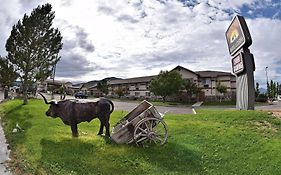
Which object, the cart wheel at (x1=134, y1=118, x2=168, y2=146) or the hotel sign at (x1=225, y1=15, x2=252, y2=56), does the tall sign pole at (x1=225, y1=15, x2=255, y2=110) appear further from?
the cart wheel at (x1=134, y1=118, x2=168, y2=146)

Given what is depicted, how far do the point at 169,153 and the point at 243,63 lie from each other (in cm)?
1097

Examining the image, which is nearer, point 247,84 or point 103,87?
point 247,84

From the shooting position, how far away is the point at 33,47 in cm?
3531

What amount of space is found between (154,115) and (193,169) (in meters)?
2.82

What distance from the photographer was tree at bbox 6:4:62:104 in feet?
114

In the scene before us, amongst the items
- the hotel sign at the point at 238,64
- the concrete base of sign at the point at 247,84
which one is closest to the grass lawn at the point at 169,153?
the concrete base of sign at the point at 247,84

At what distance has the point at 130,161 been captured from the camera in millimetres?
11055

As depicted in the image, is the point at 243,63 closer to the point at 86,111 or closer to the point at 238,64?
the point at 238,64

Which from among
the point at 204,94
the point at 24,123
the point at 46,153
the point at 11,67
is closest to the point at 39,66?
the point at 11,67

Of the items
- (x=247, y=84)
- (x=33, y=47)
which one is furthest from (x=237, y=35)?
(x=33, y=47)

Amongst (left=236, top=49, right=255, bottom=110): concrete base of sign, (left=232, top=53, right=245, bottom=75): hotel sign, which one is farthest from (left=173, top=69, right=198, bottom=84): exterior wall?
(left=236, top=49, right=255, bottom=110): concrete base of sign

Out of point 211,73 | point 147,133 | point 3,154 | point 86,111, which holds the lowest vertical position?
point 3,154

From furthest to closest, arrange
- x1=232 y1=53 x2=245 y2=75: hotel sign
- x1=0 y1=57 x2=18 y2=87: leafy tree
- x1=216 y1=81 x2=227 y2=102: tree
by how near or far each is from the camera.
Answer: x1=216 y1=81 x2=227 y2=102: tree < x1=0 y1=57 x2=18 y2=87: leafy tree < x1=232 y1=53 x2=245 y2=75: hotel sign

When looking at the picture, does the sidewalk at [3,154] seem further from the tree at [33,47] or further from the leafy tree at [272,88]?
the leafy tree at [272,88]
